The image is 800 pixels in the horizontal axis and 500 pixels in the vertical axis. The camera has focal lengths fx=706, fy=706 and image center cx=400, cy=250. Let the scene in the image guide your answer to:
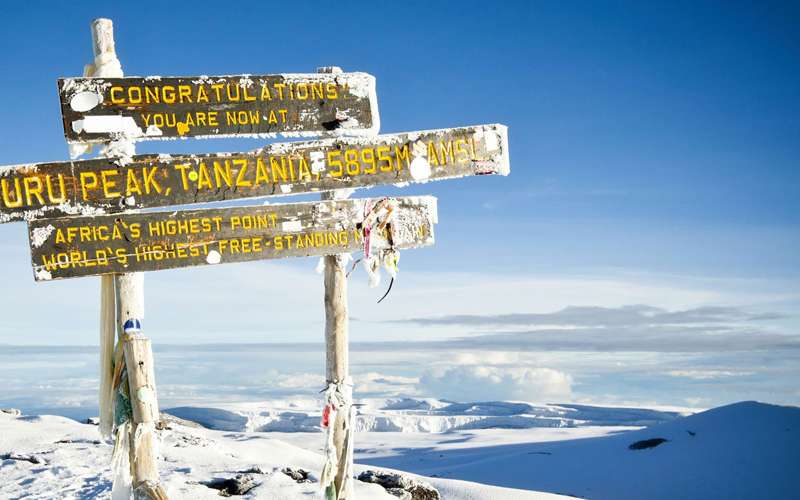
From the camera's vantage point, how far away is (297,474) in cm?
925

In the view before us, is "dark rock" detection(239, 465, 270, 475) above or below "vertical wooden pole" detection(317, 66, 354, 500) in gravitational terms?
below

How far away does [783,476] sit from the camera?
51.2 ft

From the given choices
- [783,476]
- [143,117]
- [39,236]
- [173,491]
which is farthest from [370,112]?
[783,476]

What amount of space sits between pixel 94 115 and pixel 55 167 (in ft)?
1.80

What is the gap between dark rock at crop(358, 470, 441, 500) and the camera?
952cm

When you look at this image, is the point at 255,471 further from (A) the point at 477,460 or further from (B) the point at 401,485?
(A) the point at 477,460

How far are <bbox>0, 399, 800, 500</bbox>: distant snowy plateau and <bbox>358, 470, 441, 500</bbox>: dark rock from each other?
158 millimetres

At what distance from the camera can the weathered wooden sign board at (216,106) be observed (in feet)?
19.3

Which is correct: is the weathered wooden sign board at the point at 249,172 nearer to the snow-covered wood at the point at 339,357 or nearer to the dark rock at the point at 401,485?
the snow-covered wood at the point at 339,357

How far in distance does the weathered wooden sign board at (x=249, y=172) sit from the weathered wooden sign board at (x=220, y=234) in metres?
0.13

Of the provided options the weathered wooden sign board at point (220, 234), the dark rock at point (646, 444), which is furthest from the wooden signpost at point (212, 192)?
the dark rock at point (646, 444)

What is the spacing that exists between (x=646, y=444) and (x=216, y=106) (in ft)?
50.3

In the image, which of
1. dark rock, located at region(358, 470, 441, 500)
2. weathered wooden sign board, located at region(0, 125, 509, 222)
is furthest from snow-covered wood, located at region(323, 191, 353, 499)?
dark rock, located at region(358, 470, 441, 500)

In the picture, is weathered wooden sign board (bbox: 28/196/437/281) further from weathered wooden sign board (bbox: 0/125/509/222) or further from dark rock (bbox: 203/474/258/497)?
dark rock (bbox: 203/474/258/497)
